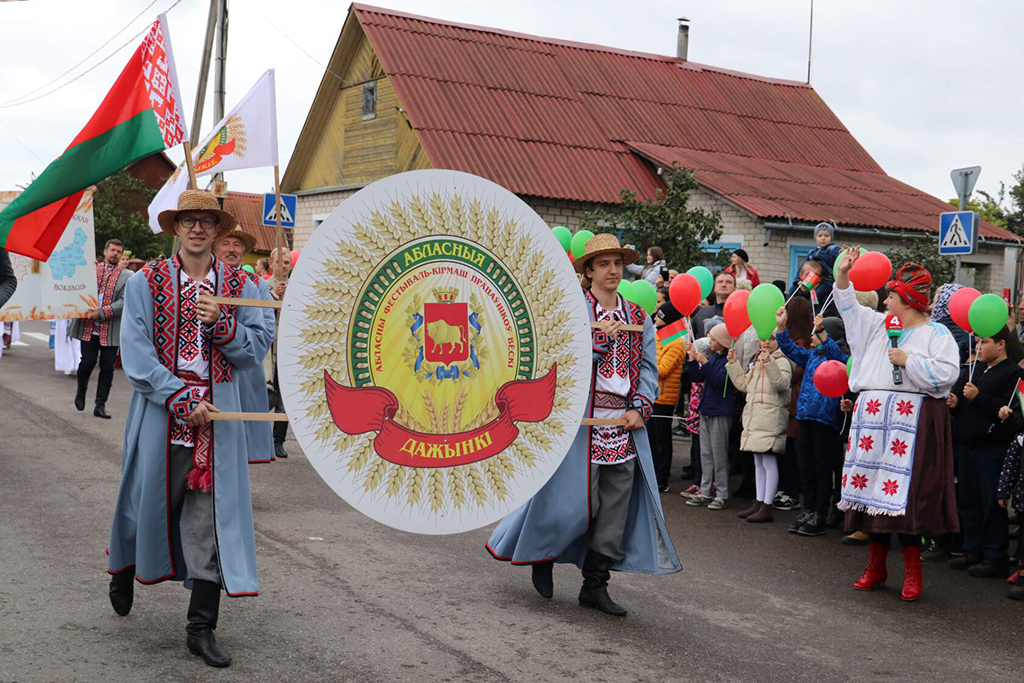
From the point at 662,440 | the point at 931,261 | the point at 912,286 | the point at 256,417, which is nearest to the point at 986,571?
the point at 912,286

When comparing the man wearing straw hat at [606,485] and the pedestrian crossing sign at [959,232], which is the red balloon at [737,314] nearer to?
the man wearing straw hat at [606,485]

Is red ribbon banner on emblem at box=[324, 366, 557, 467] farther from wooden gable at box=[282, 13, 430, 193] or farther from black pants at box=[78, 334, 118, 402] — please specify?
wooden gable at box=[282, 13, 430, 193]

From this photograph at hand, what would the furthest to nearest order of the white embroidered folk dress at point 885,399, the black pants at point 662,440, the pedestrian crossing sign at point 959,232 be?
the pedestrian crossing sign at point 959,232 → the black pants at point 662,440 → the white embroidered folk dress at point 885,399

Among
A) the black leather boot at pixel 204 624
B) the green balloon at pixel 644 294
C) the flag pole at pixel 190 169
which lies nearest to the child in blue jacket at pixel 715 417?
the green balloon at pixel 644 294

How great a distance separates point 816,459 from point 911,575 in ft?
5.82

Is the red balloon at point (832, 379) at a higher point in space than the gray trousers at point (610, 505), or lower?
higher

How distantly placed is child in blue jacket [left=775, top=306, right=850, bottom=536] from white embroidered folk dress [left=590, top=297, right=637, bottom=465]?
248cm

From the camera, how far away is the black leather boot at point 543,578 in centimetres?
589

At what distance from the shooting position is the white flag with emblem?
630cm

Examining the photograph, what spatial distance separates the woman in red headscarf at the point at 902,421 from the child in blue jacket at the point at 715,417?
2.46 m

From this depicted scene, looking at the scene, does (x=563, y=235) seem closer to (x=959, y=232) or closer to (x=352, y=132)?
(x=959, y=232)

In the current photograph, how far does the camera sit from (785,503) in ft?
29.8

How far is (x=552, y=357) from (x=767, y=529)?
4.44m

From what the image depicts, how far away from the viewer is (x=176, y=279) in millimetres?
4734
